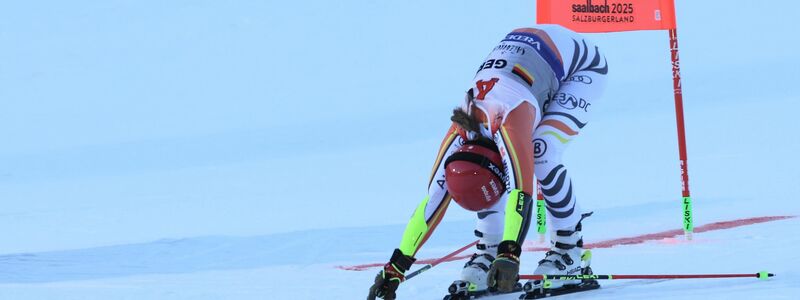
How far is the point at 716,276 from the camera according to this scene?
666 centimetres

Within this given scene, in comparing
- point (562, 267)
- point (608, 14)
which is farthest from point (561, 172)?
point (608, 14)

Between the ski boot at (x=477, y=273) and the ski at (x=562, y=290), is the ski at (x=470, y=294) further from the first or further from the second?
the ski at (x=562, y=290)

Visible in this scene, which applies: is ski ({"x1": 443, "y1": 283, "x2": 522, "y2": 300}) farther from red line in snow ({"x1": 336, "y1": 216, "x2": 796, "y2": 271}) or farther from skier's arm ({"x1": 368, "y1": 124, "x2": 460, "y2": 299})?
red line in snow ({"x1": 336, "y1": 216, "x2": 796, "y2": 271})

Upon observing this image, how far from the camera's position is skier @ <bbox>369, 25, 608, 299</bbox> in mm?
6094

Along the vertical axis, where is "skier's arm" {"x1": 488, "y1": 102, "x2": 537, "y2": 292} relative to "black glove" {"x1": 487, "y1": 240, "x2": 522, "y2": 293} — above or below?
above

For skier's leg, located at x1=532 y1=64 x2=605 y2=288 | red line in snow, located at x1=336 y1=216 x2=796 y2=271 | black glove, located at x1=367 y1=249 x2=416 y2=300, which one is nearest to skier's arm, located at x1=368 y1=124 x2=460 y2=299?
black glove, located at x1=367 y1=249 x2=416 y2=300

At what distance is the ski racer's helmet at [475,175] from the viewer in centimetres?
625

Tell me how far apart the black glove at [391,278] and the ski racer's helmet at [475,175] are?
393 millimetres

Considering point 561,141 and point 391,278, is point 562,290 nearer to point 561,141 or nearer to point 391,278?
point 561,141

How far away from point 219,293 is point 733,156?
26.0 ft

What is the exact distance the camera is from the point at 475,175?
20.6 feet

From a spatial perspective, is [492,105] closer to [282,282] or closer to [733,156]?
[282,282]

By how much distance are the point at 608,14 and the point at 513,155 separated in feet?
10.3

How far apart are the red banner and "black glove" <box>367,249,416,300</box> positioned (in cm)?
319
